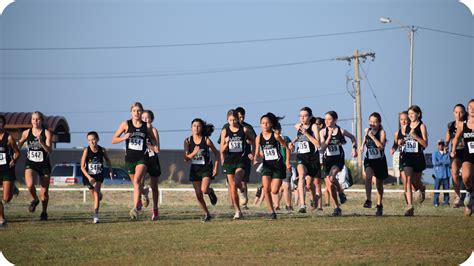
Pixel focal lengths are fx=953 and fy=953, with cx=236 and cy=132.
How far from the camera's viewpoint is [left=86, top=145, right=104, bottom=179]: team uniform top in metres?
20.7

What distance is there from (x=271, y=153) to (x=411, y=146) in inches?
133

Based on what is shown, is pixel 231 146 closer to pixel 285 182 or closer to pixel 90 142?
pixel 90 142

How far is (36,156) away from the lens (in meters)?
21.1

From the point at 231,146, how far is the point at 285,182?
6331 mm

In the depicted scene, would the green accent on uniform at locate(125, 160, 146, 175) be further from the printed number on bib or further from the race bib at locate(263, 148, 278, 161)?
the printed number on bib

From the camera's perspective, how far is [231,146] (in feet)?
67.1

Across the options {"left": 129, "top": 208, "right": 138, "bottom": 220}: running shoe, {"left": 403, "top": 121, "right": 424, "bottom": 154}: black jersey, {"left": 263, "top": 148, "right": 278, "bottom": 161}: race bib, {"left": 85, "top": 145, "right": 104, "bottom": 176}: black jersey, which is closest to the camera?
{"left": 263, "top": 148, "right": 278, "bottom": 161}: race bib

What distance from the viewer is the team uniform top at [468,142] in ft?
67.2

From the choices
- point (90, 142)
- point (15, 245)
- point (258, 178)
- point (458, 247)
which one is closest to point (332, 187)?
point (90, 142)

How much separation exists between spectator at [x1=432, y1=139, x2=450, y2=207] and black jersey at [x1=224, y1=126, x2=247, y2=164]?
12.7 metres

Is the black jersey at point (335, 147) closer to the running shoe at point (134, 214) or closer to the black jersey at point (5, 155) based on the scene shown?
the running shoe at point (134, 214)

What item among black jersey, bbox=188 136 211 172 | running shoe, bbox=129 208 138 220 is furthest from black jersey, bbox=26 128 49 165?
black jersey, bbox=188 136 211 172

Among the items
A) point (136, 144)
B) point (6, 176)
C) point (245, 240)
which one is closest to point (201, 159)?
point (136, 144)

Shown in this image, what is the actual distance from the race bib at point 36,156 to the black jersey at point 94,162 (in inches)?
42.3
